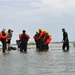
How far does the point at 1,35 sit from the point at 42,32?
4.76m

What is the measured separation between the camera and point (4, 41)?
99.0 ft

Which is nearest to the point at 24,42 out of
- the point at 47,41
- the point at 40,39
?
the point at 40,39

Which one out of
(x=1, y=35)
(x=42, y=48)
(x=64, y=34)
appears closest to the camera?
(x=1, y=35)

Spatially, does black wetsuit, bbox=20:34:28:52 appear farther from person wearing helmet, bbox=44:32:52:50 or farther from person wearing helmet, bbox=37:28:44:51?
person wearing helmet, bbox=44:32:52:50

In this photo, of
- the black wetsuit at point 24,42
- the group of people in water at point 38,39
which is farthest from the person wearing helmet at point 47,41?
the black wetsuit at point 24,42

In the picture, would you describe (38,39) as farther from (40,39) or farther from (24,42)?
(24,42)

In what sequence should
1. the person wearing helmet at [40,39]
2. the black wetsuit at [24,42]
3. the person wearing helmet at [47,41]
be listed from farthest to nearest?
the person wearing helmet at [47,41]
the person wearing helmet at [40,39]
the black wetsuit at [24,42]

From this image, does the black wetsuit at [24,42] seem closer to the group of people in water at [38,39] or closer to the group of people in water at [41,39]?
the group of people in water at [38,39]

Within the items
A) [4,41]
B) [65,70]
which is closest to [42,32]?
[4,41]

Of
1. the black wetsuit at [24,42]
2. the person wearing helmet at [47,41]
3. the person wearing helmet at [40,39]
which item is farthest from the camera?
the person wearing helmet at [47,41]

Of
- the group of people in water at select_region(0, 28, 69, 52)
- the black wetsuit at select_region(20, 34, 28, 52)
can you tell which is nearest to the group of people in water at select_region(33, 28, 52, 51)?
the group of people in water at select_region(0, 28, 69, 52)

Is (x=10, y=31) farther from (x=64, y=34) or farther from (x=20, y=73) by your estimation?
(x=20, y=73)

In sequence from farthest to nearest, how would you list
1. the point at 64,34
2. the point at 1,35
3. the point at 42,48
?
the point at 42,48 < the point at 64,34 < the point at 1,35

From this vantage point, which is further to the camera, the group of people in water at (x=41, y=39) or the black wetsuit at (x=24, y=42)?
the group of people in water at (x=41, y=39)
